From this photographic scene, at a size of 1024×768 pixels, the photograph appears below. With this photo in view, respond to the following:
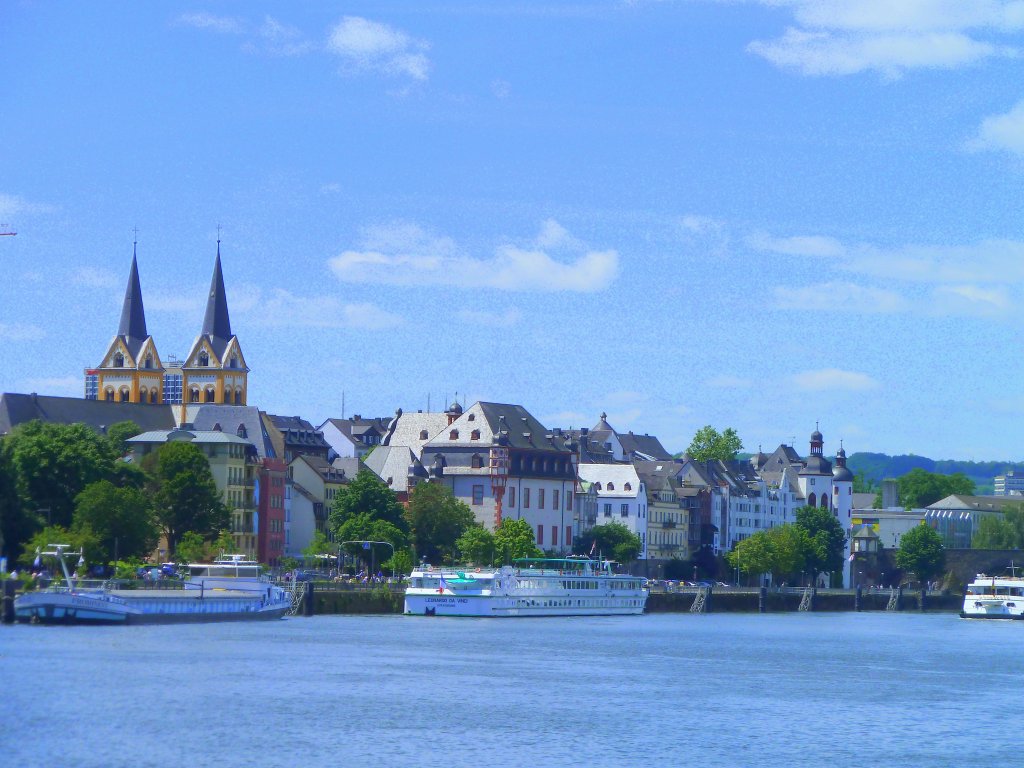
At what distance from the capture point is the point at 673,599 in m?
172

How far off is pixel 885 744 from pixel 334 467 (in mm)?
124543

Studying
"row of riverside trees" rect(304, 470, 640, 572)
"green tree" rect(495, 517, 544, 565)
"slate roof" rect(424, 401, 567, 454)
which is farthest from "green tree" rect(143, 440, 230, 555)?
"slate roof" rect(424, 401, 567, 454)

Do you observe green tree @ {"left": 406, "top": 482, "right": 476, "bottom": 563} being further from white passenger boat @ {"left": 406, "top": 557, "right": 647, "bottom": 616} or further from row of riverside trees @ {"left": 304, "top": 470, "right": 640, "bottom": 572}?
white passenger boat @ {"left": 406, "top": 557, "right": 647, "bottom": 616}

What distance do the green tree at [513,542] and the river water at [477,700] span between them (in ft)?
183

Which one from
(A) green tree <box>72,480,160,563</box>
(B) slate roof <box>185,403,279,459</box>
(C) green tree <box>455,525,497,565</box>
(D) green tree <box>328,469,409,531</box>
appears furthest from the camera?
(B) slate roof <box>185,403,279,459</box>

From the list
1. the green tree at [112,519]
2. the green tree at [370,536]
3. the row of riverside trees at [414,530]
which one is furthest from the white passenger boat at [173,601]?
the row of riverside trees at [414,530]

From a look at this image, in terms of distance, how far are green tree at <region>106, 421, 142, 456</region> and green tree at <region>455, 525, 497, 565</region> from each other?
92.0ft

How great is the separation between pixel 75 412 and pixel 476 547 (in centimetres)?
3825

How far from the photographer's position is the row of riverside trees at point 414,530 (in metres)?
154

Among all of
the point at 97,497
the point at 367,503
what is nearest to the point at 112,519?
the point at 97,497

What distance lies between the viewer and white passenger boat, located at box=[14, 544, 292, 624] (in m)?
101

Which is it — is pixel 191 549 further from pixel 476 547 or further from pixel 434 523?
pixel 434 523

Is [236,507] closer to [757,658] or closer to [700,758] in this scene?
[757,658]

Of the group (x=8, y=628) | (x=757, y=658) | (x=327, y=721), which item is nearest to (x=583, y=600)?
(x=757, y=658)
